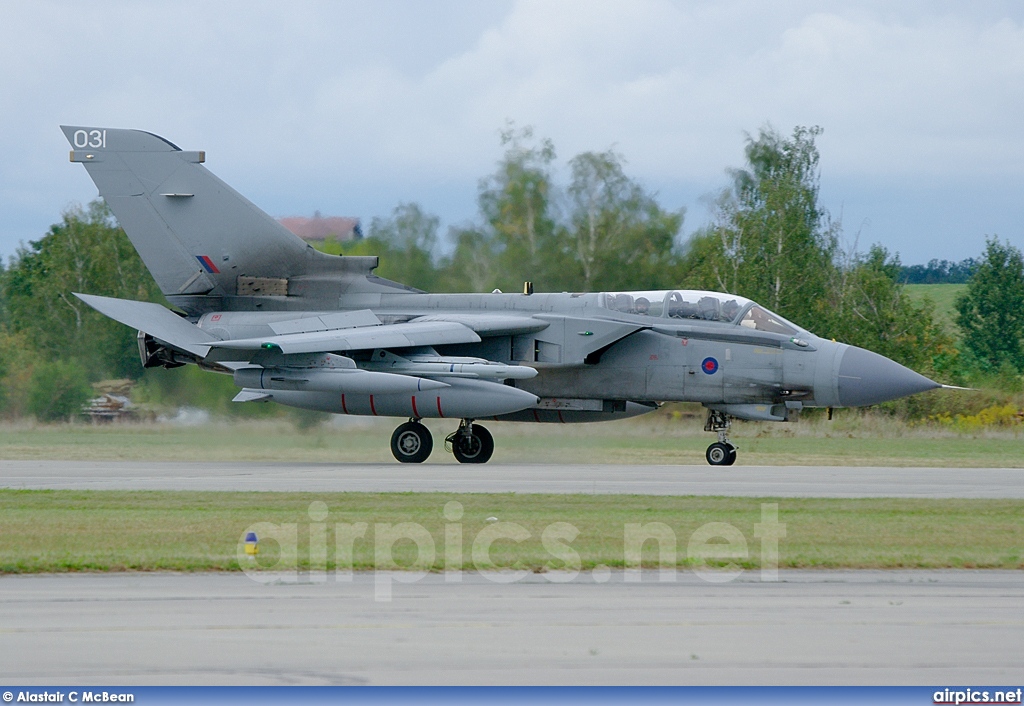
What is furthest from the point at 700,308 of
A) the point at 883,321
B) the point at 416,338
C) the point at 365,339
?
the point at 883,321

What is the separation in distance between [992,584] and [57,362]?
25.1 meters

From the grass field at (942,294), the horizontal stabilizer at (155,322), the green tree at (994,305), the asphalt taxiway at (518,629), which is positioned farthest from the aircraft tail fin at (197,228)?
the grass field at (942,294)

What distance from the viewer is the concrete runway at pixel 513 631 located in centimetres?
599

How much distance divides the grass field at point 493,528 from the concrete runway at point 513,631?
0.65 meters

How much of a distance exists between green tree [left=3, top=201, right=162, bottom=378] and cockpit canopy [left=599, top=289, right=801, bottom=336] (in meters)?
11.4

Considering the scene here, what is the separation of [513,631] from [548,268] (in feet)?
68.5

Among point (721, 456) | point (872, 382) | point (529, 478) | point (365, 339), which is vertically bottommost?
point (529, 478)

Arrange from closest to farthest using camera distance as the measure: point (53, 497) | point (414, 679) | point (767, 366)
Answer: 1. point (414, 679)
2. point (53, 497)
3. point (767, 366)

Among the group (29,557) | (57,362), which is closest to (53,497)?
(29,557)

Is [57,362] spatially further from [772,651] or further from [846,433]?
[772,651]

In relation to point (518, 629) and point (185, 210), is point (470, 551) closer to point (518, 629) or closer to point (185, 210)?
point (518, 629)

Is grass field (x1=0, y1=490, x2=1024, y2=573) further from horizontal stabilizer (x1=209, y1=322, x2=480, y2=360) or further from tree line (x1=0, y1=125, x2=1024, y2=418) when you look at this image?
tree line (x1=0, y1=125, x2=1024, y2=418)

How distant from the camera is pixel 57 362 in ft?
97.5

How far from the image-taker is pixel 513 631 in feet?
22.7
